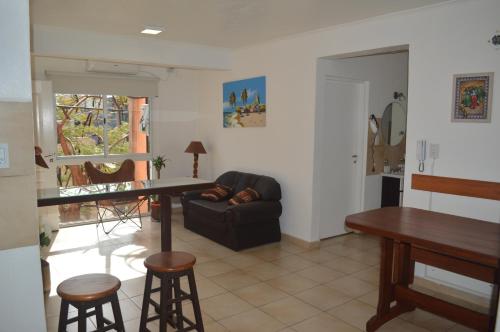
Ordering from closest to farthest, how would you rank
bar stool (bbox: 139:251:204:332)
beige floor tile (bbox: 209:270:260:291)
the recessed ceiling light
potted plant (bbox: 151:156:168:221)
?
bar stool (bbox: 139:251:204:332) < beige floor tile (bbox: 209:270:260:291) < the recessed ceiling light < potted plant (bbox: 151:156:168:221)

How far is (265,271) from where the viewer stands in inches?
159

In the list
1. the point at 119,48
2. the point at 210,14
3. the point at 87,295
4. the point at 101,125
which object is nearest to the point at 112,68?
the point at 101,125

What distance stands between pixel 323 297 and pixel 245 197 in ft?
5.83

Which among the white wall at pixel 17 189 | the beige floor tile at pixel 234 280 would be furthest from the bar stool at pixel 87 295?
the beige floor tile at pixel 234 280

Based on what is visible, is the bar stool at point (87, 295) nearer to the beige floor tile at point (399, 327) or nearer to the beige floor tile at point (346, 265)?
the beige floor tile at point (399, 327)

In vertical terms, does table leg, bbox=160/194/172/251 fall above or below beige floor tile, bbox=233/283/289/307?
above

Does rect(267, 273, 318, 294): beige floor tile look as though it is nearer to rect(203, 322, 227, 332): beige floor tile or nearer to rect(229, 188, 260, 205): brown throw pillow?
rect(203, 322, 227, 332): beige floor tile

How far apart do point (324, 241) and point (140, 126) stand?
3.46 m

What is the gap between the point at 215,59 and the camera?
556 centimetres

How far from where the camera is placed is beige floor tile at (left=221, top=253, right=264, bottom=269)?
4.23 m

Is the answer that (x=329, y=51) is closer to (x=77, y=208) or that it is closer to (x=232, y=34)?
(x=232, y=34)

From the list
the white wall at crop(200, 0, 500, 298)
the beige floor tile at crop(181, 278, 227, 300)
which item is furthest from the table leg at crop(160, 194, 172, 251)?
the white wall at crop(200, 0, 500, 298)

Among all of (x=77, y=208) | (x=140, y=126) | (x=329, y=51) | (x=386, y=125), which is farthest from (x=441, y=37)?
(x=77, y=208)

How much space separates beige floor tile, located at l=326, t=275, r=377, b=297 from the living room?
0.10ft
